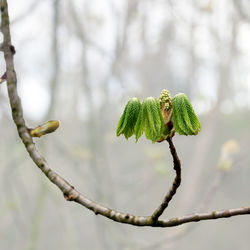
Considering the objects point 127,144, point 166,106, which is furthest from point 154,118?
point 127,144

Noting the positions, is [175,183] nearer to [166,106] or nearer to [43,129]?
[166,106]

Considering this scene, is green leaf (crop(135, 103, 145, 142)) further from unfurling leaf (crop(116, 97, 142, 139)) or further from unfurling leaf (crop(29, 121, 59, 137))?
unfurling leaf (crop(29, 121, 59, 137))

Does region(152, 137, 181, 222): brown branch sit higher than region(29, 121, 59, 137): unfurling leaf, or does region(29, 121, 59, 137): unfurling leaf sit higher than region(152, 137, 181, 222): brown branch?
region(29, 121, 59, 137): unfurling leaf

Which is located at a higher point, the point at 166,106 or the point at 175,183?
the point at 166,106

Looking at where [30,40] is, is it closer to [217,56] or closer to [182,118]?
[217,56]

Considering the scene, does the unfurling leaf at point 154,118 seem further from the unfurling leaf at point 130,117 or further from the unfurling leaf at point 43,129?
the unfurling leaf at point 43,129

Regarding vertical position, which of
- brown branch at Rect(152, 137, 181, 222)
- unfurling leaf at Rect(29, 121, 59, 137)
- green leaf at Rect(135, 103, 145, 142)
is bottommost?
brown branch at Rect(152, 137, 181, 222)

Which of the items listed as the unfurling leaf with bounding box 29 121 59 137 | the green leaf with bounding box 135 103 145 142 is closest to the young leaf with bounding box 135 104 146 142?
the green leaf with bounding box 135 103 145 142
